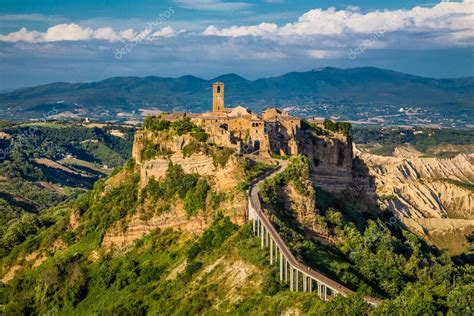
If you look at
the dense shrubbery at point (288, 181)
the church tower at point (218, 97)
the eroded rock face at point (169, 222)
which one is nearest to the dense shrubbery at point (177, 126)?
the eroded rock face at point (169, 222)

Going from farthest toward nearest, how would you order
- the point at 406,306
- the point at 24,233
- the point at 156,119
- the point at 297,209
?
1. the point at 24,233
2. the point at 156,119
3. the point at 297,209
4. the point at 406,306

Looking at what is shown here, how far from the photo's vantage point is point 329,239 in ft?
191

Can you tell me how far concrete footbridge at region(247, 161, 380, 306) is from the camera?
42.5 metres

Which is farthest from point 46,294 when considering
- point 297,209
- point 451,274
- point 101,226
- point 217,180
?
point 451,274

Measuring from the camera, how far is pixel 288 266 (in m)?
45.9

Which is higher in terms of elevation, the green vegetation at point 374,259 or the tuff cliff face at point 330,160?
the tuff cliff face at point 330,160

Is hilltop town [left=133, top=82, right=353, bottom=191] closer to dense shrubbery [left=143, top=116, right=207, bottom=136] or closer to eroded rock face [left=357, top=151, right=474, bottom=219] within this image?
dense shrubbery [left=143, top=116, right=207, bottom=136]

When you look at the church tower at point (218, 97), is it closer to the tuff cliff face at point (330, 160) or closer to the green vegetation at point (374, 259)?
the tuff cliff face at point (330, 160)

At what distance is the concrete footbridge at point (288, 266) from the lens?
4247 cm

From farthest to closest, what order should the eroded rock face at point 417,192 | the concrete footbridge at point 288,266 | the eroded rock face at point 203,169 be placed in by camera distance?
the eroded rock face at point 417,192 → the eroded rock face at point 203,169 → the concrete footbridge at point 288,266

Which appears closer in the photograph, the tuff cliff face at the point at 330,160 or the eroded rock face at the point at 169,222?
the eroded rock face at the point at 169,222

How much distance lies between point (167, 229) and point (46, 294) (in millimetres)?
12797

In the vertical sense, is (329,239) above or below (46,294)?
above

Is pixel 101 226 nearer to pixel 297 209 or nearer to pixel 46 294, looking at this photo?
pixel 46 294
